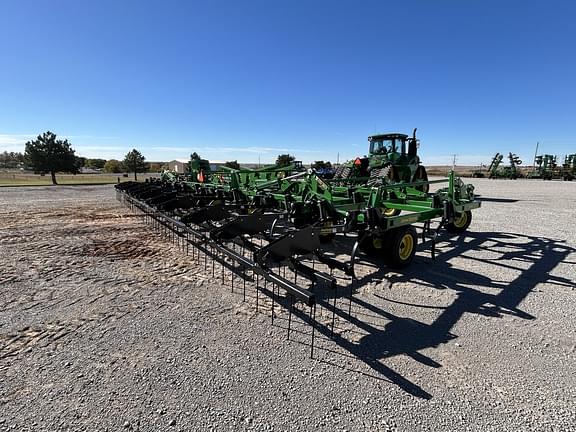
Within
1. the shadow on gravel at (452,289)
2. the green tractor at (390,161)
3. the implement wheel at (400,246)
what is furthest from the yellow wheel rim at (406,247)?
the green tractor at (390,161)

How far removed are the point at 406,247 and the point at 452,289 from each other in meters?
1.00

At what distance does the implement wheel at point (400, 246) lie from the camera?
4656 mm

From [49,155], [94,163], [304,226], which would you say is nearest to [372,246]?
[304,226]

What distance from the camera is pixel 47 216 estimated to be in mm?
9102

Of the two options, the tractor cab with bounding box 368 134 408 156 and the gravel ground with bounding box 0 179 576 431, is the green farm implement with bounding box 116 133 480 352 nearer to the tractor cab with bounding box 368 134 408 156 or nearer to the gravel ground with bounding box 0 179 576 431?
the gravel ground with bounding box 0 179 576 431

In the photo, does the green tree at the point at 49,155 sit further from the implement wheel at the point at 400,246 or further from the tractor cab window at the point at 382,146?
the implement wheel at the point at 400,246

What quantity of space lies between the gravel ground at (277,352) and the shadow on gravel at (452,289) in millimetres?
19

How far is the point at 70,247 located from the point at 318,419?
223 inches

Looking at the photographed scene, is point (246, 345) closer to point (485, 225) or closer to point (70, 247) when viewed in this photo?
point (70, 247)

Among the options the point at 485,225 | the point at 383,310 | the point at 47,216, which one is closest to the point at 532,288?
the point at 383,310

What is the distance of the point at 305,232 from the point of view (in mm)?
3275

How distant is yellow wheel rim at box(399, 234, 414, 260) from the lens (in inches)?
190

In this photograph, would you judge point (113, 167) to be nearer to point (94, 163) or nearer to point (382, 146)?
point (94, 163)

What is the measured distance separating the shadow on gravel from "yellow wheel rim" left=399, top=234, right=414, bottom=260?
211 millimetres
